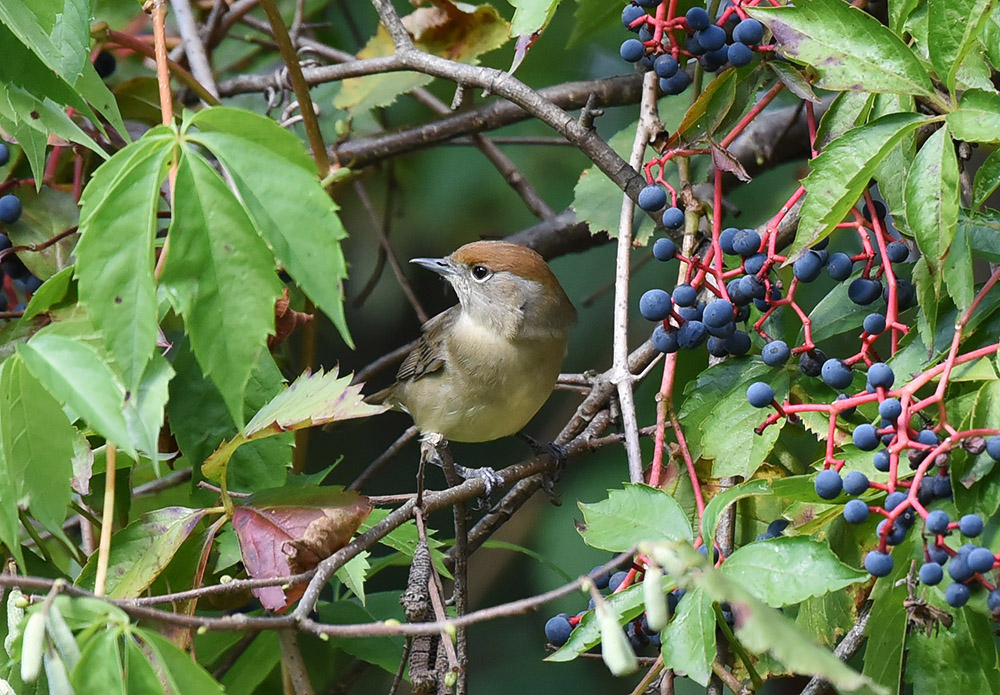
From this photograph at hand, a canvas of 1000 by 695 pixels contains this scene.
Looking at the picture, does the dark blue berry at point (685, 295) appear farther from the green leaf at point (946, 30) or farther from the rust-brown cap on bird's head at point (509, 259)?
the rust-brown cap on bird's head at point (509, 259)

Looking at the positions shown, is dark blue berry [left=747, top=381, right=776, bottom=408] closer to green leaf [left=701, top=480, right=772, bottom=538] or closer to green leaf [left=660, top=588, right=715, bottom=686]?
green leaf [left=701, top=480, right=772, bottom=538]

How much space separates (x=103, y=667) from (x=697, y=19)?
1885 millimetres

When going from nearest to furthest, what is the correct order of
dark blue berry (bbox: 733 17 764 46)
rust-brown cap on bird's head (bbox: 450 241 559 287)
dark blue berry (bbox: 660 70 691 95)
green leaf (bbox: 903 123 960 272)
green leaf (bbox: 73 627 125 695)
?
green leaf (bbox: 73 627 125 695) < green leaf (bbox: 903 123 960 272) < dark blue berry (bbox: 733 17 764 46) < dark blue berry (bbox: 660 70 691 95) < rust-brown cap on bird's head (bbox: 450 241 559 287)

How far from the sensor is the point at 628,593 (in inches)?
72.4

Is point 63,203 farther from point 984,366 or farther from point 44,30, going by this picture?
point 984,366

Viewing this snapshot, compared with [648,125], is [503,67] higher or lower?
lower

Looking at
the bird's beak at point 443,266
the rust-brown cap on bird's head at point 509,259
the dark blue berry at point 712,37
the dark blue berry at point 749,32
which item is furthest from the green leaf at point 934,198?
the bird's beak at point 443,266

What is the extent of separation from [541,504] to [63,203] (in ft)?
8.43

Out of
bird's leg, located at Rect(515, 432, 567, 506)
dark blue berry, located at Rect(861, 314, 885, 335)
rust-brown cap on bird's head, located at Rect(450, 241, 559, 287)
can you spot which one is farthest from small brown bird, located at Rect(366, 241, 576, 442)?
dark blue berry, located at Rect(861, 314, 885, 335)

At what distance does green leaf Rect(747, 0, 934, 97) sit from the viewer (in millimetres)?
1888

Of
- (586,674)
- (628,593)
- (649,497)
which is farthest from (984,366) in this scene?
(586,674)

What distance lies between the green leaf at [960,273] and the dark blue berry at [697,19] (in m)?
0.83

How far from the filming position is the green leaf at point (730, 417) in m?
2.29

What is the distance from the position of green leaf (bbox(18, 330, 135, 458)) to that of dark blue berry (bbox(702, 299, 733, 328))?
3.99 feet
